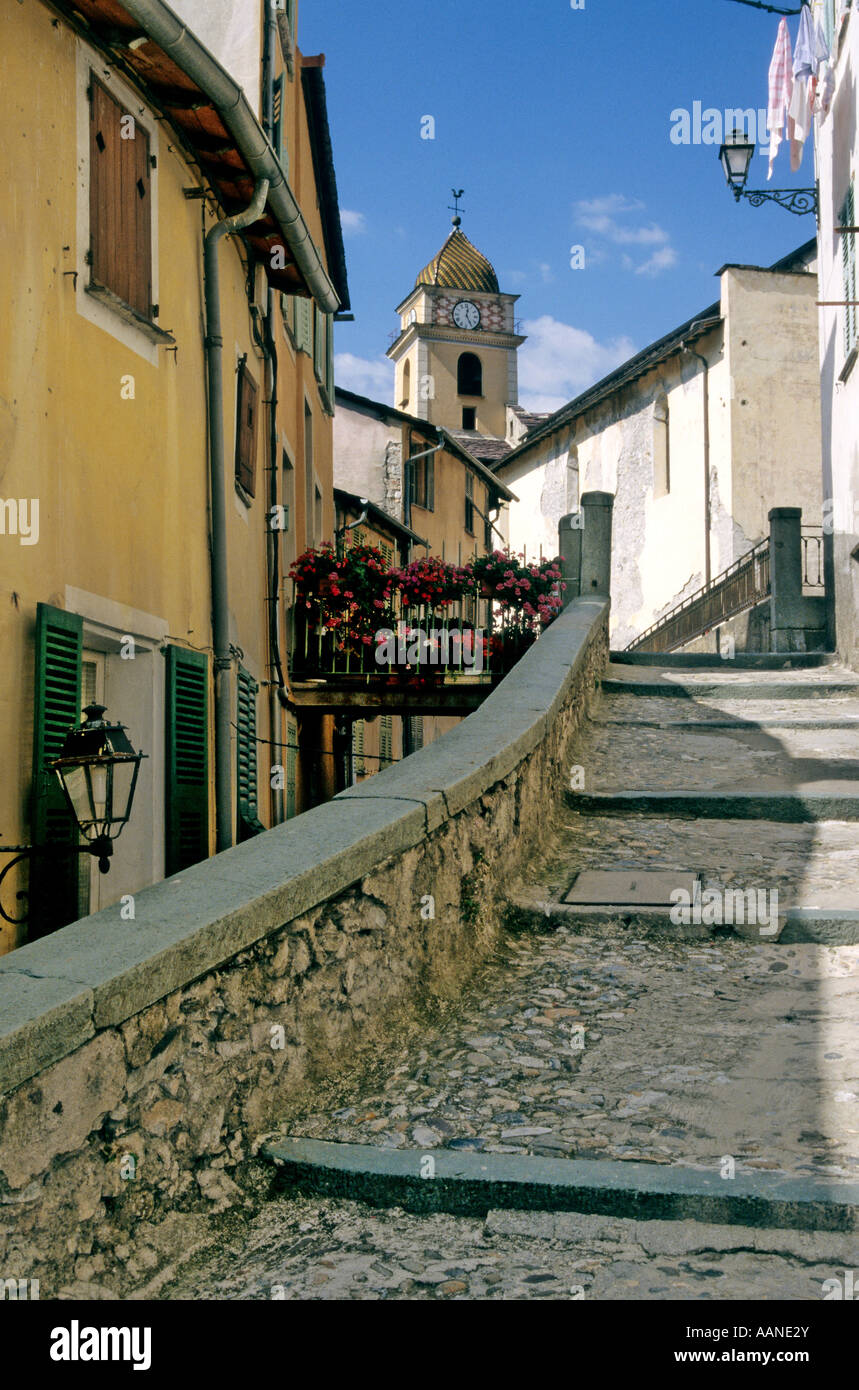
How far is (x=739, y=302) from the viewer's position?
75.7 feet

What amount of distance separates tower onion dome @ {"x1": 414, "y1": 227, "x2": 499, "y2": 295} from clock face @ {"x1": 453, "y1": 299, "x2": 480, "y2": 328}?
110cm

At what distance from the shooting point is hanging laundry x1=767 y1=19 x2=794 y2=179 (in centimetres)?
1306

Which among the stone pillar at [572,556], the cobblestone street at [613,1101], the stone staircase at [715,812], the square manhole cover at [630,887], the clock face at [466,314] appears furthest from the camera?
the clock face at [466,314]

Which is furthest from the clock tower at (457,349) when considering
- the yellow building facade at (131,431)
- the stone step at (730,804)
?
the stone step at (730,804)

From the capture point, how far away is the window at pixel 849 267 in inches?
462

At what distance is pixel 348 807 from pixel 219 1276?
1755 mm

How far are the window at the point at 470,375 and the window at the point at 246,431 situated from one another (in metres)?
46.1

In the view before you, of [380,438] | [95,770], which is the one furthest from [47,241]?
[380,438]

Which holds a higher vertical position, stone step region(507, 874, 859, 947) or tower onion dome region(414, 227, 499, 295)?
tower onion dome region(414, 227, 499, 295)

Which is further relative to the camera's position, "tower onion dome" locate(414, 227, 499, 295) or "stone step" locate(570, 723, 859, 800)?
"tower onion dome" locate(414, 227, 499, 295)

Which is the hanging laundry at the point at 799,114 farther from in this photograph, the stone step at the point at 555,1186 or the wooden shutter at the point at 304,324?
the stone step at the point at 555,1186

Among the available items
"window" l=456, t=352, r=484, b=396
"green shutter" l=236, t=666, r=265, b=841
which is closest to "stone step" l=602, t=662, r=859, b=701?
"green shutter" l=236, t=666, r=265, b=841

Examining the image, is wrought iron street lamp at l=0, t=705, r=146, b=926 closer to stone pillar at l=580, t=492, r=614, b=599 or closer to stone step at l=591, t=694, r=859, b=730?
stone step at l=591, t=694, r=859, b=730

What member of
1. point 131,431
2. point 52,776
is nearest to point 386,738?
point 131,431
